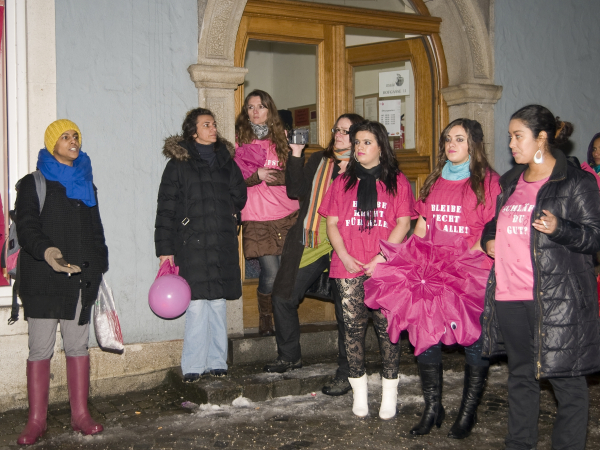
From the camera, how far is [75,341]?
4656 mm

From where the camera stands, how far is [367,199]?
4.71 meters

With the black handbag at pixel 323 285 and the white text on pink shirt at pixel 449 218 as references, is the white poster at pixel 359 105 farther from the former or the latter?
the white text on pink shirt at pixel 449 218

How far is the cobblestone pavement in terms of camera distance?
4387mm

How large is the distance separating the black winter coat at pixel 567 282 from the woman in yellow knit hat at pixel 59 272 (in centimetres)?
280

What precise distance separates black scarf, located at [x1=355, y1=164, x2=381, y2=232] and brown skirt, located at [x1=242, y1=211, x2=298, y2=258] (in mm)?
1201

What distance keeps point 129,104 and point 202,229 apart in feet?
3.98

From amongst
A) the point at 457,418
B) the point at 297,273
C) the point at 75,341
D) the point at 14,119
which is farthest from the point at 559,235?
the point at 14,119

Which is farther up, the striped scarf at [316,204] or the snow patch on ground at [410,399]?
the striped scarf at [316,204]

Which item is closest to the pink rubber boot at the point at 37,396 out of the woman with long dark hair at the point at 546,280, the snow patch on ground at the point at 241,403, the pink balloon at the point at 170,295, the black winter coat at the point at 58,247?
the black winter coat at the point at 58,247

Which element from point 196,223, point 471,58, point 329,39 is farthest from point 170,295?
point 471,58

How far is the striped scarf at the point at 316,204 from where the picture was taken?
521 centimetres

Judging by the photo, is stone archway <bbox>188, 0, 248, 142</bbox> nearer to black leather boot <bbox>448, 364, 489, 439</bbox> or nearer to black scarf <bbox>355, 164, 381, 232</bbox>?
black scarf <bbox>355, 164, 381, 232</bbox>

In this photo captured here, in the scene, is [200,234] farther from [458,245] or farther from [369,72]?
[369,72]

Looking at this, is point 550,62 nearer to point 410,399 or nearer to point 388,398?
point 410,399
